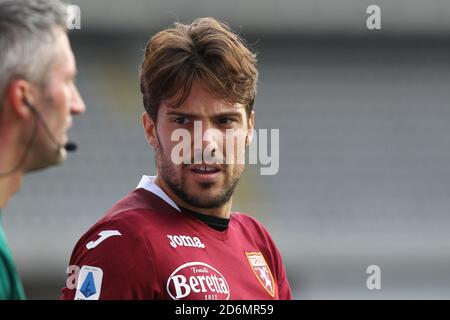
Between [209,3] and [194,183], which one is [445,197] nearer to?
[209,3]

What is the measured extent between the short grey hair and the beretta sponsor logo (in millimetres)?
817

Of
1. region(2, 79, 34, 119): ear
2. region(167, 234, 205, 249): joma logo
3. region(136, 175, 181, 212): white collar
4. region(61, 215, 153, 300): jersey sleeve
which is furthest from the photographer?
region(136, 175, 181, 212): white collar

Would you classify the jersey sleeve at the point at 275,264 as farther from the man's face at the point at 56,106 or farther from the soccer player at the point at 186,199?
the man's face at the point at 56,106

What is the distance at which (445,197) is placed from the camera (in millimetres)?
9461

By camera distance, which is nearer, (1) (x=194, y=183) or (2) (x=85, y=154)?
(1) (x=194, y=183)

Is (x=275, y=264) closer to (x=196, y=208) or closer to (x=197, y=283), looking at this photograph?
(x=196, y=208)

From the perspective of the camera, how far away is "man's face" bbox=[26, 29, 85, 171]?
1861 millimetres

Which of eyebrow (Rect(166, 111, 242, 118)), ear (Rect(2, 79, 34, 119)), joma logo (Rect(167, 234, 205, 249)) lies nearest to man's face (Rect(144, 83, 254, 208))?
eyebrow (Rect(166, 111, 242, 118))

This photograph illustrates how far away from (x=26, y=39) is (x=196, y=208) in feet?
3.30

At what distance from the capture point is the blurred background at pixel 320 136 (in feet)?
28.1

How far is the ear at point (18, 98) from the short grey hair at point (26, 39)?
0.04 ft

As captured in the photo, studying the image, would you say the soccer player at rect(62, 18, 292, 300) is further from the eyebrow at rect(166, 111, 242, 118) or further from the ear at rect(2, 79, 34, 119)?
the ear at rect(2, 79, 34, 119)

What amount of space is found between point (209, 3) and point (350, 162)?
241 cm
